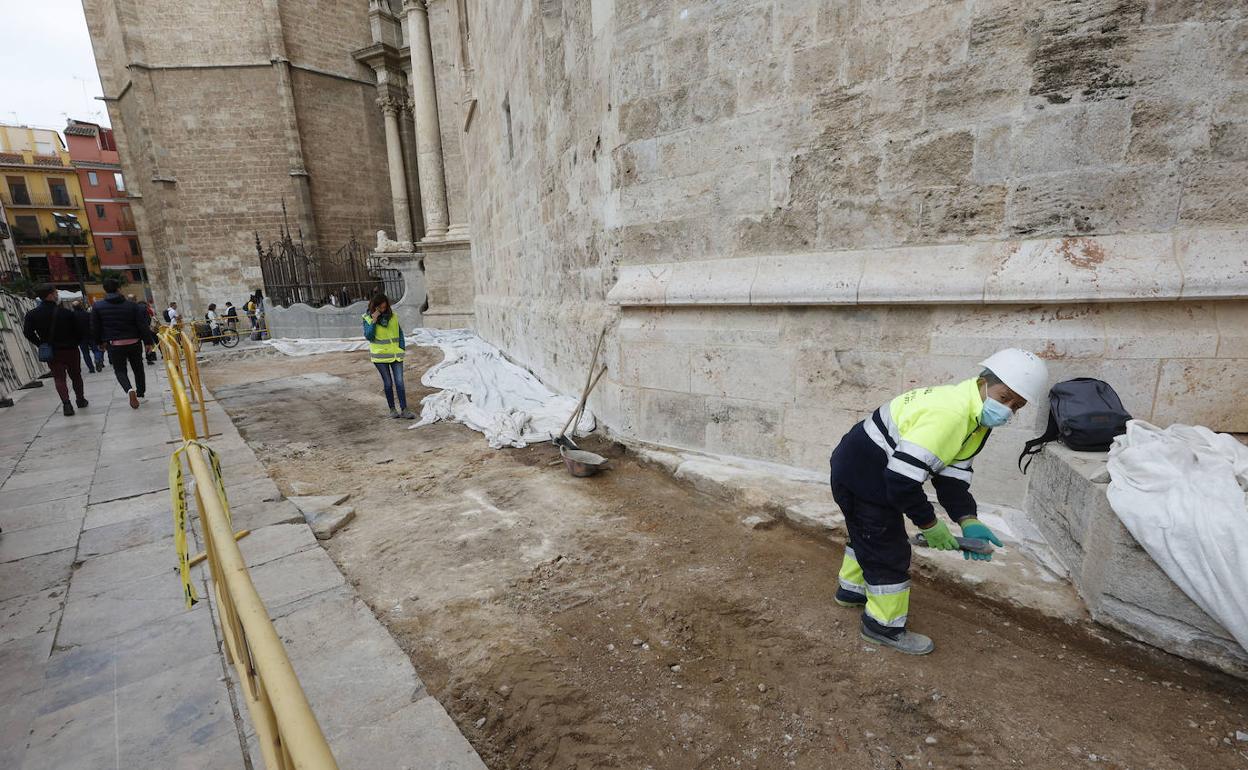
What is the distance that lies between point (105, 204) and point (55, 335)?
4538 cm

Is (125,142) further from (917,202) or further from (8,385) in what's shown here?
(917,202)

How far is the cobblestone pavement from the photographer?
73.2 inches

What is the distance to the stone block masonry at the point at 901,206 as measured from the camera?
2.73 m

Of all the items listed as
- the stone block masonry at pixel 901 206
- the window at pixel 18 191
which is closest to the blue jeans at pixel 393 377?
Result: the stone block masonry at pixel 901 206

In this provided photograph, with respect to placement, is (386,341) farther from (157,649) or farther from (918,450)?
(918,450)

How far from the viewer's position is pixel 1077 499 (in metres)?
2.56

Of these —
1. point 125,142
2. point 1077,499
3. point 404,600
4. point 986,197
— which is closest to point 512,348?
point 404,600

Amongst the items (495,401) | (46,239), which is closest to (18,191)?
(46,239)

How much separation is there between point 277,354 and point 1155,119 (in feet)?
50.2

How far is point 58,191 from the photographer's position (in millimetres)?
36969

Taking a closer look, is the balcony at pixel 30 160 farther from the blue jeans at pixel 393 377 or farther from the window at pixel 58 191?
the blue jeans at pixel 393 377

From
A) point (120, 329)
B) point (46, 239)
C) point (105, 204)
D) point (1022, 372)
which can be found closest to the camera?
point (1022, 372)

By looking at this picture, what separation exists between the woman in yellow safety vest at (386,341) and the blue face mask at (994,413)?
19.3 ft

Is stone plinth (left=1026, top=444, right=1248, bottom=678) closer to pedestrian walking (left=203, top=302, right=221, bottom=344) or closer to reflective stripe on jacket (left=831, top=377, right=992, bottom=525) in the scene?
reflective stripe on jacket (left=831, top=377, right=992, bottom=525)
